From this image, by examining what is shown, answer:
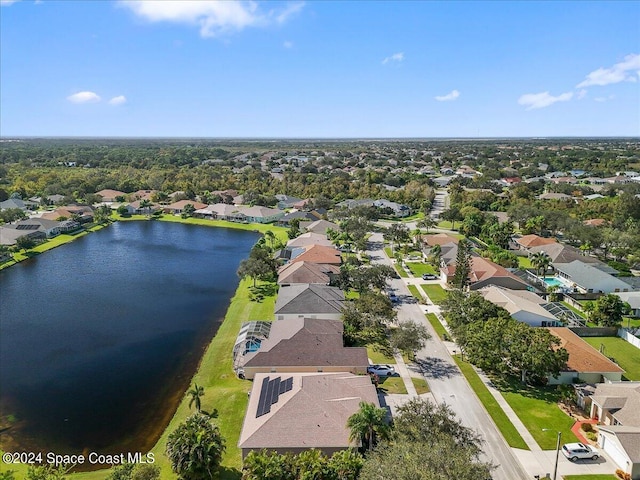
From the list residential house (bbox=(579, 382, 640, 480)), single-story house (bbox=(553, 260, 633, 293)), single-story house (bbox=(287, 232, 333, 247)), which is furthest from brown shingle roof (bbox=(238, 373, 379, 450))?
single-story house (bbox=(287, 232, 333, 247))

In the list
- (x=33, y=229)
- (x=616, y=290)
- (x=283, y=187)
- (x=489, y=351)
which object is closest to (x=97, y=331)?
(x=489, y=351)

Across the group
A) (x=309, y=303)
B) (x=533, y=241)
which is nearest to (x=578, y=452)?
(x=309, y=303)

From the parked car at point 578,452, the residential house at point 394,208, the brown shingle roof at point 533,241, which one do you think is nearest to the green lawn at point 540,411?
the parked car at point 578,452

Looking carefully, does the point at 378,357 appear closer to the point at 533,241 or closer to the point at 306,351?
the point at 306,351

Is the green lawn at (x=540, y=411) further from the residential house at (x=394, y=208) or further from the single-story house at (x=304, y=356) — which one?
the residential house at (x=394, y=208)

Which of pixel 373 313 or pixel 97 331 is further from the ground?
pixel 373 313

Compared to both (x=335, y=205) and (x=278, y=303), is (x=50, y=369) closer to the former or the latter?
(x=278, y=303)

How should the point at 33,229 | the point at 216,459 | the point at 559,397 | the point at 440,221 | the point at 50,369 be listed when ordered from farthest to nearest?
1. the point at 440,221
2. the point at 33,229
3. the point at 50,369
4. the point at 559,397
5. the point at 216,459
